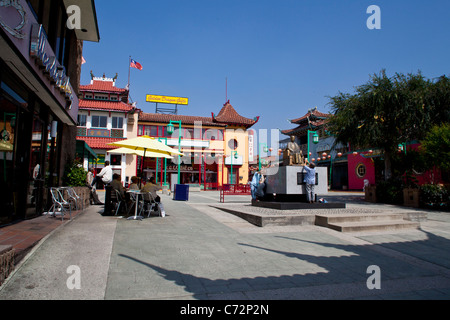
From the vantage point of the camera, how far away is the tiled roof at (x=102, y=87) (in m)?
31.0

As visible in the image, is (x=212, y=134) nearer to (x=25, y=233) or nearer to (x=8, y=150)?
(x=8, y=150)

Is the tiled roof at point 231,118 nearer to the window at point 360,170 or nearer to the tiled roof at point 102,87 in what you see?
the tiled roof at point 102,87

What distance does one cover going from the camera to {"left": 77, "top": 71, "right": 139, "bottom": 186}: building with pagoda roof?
2962cm

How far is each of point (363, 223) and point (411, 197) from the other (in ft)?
30.9

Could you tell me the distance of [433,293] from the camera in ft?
11.3

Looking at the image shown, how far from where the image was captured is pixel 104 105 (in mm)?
30859

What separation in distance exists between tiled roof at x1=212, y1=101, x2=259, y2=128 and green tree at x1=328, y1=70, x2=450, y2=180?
21982 mm

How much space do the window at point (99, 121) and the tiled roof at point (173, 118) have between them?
5426 millimetres
